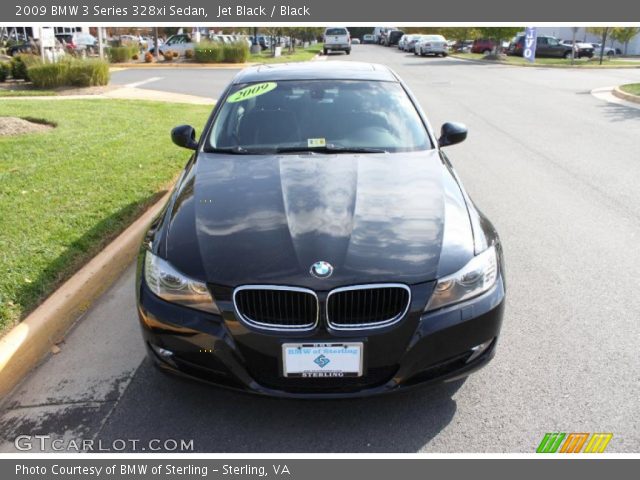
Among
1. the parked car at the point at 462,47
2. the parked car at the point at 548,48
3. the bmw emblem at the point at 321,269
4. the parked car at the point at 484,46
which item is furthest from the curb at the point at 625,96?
the parked car at the point at 462,47

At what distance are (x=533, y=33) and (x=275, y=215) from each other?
37640mm

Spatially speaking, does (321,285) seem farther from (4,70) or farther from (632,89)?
(4,70)

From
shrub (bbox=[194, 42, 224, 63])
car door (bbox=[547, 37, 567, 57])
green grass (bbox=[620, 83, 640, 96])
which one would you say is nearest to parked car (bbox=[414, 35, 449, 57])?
car door (bbox=[547, 37, 567, 57])

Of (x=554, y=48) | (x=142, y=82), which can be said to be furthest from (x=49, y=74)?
(x=554, y=48)

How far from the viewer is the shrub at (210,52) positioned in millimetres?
33688

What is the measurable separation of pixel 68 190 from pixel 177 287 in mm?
4073

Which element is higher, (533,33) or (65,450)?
(533,33)

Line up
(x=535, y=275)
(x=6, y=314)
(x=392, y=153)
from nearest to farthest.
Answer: (x=6, y=314), (x=392, y=153), (x=535, y=275)

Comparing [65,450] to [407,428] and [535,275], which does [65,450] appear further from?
[535,275]

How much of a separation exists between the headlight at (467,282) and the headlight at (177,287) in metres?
1.02

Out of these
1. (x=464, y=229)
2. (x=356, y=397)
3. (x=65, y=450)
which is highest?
(x=464, y=229)

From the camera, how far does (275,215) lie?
3.28 m

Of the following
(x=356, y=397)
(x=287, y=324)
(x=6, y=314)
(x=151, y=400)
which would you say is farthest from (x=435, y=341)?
(x=6, y=314)

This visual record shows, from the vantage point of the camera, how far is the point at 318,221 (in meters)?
3.19
